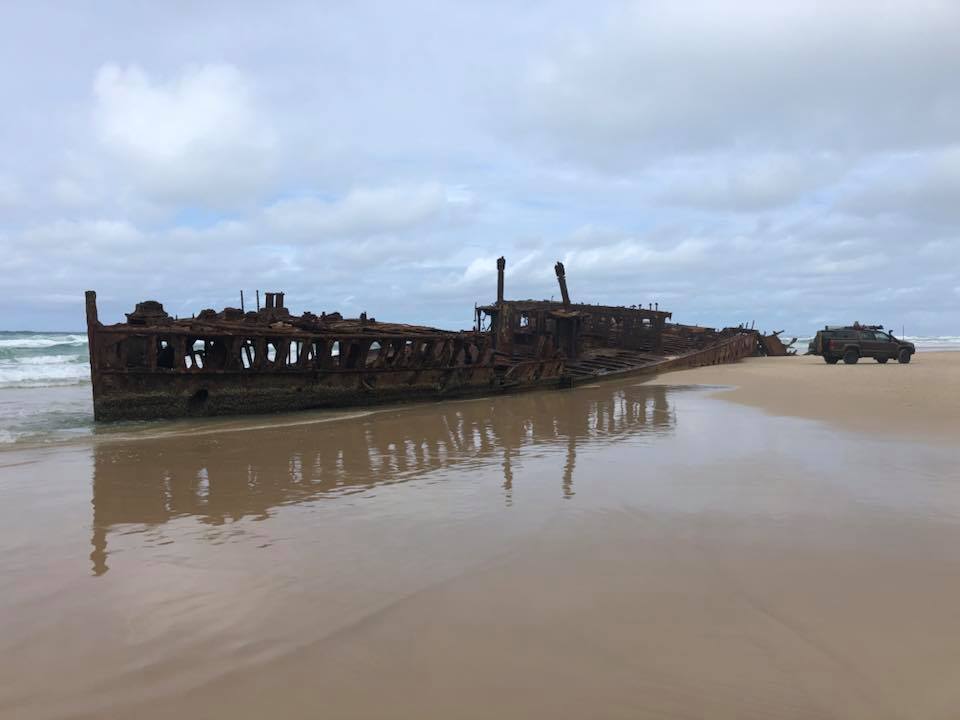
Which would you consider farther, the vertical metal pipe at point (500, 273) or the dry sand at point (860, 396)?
the vertical metal pipe at point (500, 273)

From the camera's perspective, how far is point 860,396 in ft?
51.0

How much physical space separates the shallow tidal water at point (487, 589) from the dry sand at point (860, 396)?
3.49 m

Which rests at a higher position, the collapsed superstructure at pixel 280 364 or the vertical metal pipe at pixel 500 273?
the vertical metal pipe at pixel 500 273

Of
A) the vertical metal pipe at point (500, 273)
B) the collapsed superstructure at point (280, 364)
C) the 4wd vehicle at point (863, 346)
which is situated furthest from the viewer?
the 4wd vehicle at point (863, 346)

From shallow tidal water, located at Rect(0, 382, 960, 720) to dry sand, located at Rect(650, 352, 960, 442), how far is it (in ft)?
11.4

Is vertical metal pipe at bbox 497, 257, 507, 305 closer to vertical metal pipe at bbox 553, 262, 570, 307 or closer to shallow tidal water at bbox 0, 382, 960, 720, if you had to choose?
vertical metal pipe at bbox 553, 262, 570, 307

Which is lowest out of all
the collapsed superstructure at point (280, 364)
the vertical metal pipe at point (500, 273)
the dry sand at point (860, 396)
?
the dry sand at point (860, 396)

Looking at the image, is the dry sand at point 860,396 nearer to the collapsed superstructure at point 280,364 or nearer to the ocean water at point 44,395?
the collapsed superstructure at point 280,364

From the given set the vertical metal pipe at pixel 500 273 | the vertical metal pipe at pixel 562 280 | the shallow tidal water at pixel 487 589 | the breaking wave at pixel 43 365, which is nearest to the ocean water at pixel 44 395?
the breaking wave at pixel 43 365

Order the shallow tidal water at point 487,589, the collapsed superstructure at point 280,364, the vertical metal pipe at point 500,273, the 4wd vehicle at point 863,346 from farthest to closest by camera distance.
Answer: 1. the 4wd vehicle at point 863,346
2. the vertical metal pipe at point 500,273
3. the collapsed superstructure at point 280,364
4. the shallow tidal water at point 487,589

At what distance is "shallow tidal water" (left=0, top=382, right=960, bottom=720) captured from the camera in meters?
2.75

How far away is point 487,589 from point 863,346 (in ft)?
104

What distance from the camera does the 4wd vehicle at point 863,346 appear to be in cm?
2942

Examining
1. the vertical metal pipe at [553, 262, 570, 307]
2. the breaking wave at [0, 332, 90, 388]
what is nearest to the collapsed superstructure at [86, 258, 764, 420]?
the vertical metal pipe at [553, 262, 570, 307]
